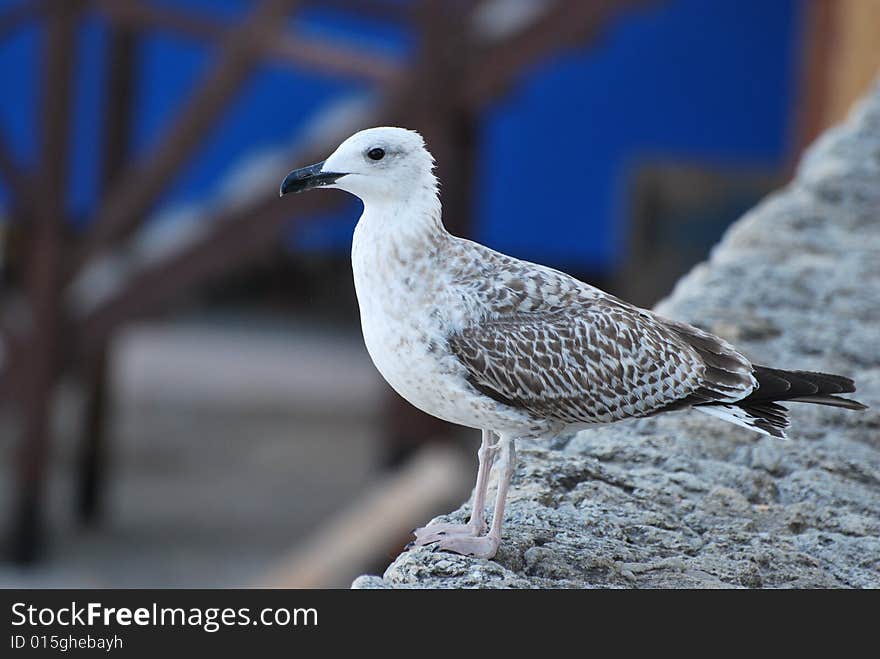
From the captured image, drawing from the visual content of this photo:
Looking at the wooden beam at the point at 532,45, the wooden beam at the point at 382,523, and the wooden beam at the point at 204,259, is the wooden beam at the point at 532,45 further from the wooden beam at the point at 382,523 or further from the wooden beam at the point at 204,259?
the wooden beam at the point at 382,523

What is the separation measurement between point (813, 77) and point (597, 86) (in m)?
3.12

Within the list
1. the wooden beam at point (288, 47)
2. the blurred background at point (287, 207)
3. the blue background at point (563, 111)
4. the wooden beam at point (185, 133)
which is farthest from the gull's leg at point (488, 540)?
the blue background at point (563, 111)

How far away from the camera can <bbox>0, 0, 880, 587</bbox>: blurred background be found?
6121 mm

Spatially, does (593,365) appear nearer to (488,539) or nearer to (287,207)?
(488,539)

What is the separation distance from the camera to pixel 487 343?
2.12m

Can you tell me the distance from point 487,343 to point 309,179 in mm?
362

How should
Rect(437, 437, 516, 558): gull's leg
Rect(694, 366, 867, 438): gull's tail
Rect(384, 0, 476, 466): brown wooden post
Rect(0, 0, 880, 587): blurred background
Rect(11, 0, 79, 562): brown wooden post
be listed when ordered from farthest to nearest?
Rect(11, 0, 79, 562): brown wooden post < Rect(0, 0, 880, 587): blurred background < Rect(384, 0, 476, 466): brown wooden post < Rect(694, 366, 867, 438): gull's tail < Rect(437, 437, 516, 558): gull's leg

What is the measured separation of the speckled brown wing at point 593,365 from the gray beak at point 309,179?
0.30 meters

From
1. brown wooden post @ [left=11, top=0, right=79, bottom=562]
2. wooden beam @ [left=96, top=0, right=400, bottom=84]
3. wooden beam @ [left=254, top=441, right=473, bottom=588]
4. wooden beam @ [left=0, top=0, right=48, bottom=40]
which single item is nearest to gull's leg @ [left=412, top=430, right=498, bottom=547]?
wooden beam @ [left=254, top=441, right=473, bottom=588]

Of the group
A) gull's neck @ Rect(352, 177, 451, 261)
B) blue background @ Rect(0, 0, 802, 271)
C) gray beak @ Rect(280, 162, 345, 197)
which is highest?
blue background @ Rect(0, 0, 802, 271)

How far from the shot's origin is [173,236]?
6.98 m

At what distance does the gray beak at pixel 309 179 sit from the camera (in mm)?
2109

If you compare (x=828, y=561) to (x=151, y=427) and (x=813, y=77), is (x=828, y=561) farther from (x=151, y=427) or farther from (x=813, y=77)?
(x=151, y=427)

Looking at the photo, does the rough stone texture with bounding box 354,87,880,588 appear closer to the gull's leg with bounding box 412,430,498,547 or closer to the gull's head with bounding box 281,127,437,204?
the gull's leg with bounding box 412,430,498,547
